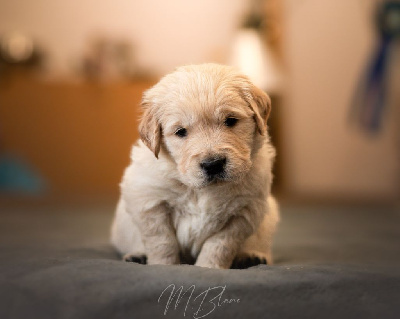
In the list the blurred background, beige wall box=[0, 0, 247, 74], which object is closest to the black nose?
the blurred background

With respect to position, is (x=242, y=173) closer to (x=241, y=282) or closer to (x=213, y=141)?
(x=213, y=141)

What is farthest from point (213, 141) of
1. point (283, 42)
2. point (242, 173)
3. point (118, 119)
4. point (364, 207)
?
point (283, 42)

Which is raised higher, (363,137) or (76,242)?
(363,137)

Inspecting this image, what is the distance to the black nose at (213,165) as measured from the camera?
1.81 m

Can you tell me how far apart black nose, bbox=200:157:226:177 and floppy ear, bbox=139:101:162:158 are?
9.5 inches

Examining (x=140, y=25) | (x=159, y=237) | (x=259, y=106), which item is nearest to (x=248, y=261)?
(x=159, y=237)

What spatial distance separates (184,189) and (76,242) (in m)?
0.97

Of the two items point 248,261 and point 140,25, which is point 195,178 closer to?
point 248,261

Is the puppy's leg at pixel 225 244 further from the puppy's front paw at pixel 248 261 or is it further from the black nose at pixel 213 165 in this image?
the black nose at pixel 213 165

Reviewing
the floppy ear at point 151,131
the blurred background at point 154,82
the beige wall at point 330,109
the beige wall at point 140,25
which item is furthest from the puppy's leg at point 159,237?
the beige wall at point 140,25

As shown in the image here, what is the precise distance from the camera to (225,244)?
1949mm

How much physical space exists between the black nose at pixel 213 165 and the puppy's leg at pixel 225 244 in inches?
10.4

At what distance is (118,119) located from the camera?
7.04 m

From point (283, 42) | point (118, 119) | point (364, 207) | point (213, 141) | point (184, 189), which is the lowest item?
point (364, 207)
